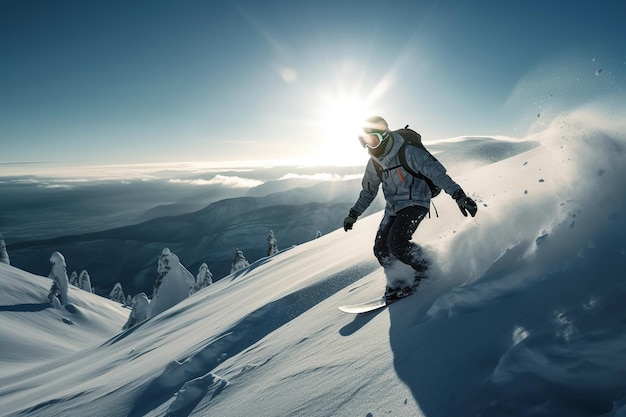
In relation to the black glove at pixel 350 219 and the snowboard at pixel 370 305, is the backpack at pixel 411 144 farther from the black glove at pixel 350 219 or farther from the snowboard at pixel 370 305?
the snowboard at pixel 370 305

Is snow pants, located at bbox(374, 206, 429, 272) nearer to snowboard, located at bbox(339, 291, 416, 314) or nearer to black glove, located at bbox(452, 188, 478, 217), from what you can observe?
snowboard, located at bbox(339, 291, 416, 314)

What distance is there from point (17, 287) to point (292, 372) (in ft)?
175

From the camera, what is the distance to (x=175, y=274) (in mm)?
36219

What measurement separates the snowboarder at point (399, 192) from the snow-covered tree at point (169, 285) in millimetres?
33919

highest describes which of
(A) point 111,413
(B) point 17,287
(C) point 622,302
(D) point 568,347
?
(C) point 622,302

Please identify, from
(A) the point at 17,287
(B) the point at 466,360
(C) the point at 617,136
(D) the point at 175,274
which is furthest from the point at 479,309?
(A) the point at 17,287

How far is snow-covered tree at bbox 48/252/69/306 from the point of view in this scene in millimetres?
43344

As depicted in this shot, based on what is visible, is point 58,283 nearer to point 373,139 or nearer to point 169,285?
point 169,285

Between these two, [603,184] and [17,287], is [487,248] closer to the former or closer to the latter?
[603,184]

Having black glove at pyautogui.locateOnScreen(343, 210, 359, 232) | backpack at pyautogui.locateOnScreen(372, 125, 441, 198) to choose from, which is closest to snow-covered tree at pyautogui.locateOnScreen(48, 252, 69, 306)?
black glove at pyautogui.locateOnScreen(343, 210, 359, 232)

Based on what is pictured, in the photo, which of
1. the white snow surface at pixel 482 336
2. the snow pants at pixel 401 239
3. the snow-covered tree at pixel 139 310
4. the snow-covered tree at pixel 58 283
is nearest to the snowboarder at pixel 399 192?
the snow pants at pixel 401 239

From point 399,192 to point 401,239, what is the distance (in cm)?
70

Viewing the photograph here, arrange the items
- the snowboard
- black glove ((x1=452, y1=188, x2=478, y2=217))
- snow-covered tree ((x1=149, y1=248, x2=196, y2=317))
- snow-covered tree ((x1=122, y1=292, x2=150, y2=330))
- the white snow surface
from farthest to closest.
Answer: snow-covered tree ((x1=122, y1=292, x2=150, y2=330)) < snow-covered tree ((x1=149, y1=248, x2=196, y2=317)) < the snowboard < black glove ((x1=452, y1=188, x2=478, y2=217)) < the white snow surface

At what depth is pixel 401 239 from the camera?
14.5 ft
